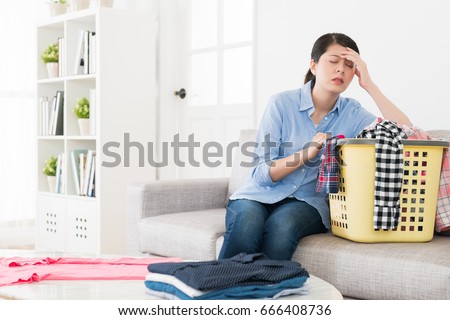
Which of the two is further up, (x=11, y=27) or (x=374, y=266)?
(x=11, y=27)

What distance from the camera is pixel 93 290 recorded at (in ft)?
5.70

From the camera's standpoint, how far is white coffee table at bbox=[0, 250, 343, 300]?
166 cm

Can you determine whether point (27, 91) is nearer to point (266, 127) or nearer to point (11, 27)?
point (11, 27)

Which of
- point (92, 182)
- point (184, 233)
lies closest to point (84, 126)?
point (92, 182)

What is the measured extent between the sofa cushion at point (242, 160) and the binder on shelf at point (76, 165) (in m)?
1.34

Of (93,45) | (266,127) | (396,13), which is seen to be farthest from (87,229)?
(396,13)

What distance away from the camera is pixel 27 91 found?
4672 millimetres

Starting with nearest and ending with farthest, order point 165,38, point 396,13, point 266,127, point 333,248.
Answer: point 333,248 < point 266,127 < point 396,13 < point 165,38

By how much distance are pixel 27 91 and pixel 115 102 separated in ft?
3.28

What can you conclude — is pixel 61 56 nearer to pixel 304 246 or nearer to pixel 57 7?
pixel 57 7

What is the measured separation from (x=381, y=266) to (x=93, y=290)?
864mm

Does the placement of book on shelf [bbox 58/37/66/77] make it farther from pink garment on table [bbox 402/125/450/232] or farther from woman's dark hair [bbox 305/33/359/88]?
pink garment on table [bbox 402/125/450/232]

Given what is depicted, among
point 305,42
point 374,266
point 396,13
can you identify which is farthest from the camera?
point 305,42

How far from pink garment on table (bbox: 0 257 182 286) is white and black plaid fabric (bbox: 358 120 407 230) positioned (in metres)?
0.73
